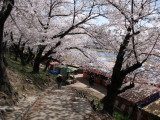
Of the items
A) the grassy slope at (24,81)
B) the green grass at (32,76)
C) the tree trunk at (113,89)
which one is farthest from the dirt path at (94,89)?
the tree trunk at (113,89)

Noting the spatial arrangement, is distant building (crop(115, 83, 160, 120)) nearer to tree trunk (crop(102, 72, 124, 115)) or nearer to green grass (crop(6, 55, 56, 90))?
tree trunk (crop(102, 72, 124, 115))

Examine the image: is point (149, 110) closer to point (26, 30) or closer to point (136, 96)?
point (136, 96)

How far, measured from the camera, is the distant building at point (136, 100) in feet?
33.8

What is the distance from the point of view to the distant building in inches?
405

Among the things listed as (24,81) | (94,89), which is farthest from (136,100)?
(24,81)

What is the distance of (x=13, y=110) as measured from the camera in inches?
193

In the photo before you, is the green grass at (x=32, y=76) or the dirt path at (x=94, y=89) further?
the dirt path at (x=94, y=89)

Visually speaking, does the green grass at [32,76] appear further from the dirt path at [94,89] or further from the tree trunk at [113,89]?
the dirt path at [94,89]

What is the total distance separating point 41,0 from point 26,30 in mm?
3710

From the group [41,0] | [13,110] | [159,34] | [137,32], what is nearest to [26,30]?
[41,0]

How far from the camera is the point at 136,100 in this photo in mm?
10562

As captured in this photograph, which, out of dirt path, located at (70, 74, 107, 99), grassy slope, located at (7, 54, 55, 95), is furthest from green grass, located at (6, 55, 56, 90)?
dirt path, located at (70, 74, 107, 99)

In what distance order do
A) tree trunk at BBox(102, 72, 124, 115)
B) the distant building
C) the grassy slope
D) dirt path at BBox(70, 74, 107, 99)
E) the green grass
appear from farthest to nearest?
dirt path at BBox(70, 74, 107, 99)
the distant building
the green grass
the grassy slope
tree trunk at BBox(102, 72, 124, 115)

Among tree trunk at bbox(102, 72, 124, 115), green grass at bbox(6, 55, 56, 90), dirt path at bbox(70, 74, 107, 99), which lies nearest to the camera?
tree trunk at bbox(102, 72, 124, 115)
